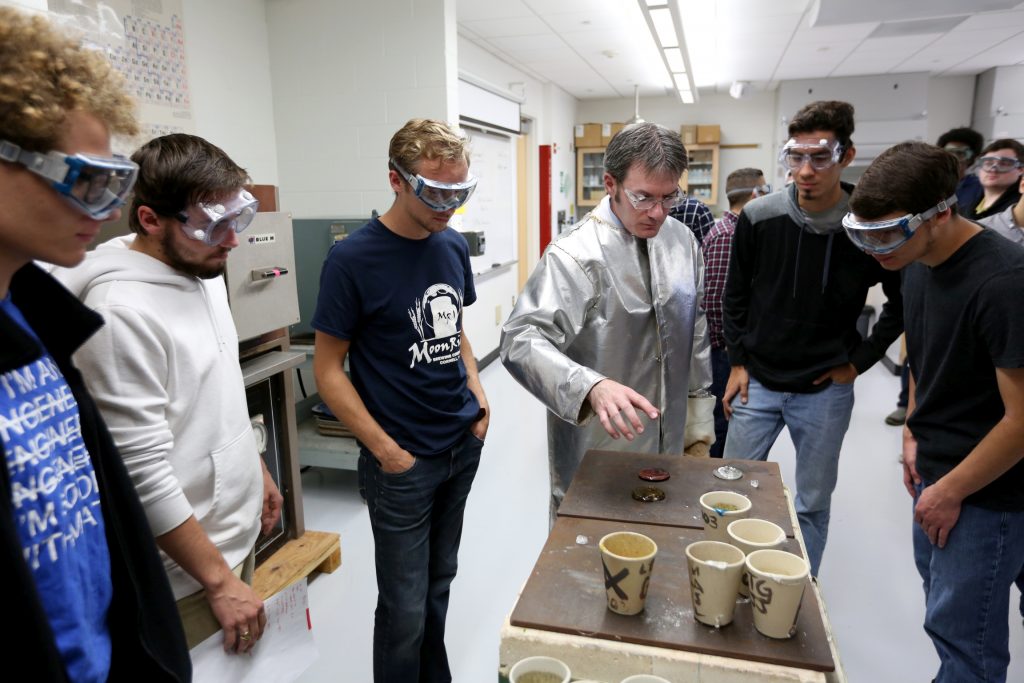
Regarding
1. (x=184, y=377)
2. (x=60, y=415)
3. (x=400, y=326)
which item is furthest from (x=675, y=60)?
(x=60, y=415)

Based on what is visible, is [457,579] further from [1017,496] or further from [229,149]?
[229,149]

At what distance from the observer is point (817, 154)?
1.85 meters

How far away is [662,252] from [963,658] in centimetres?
117

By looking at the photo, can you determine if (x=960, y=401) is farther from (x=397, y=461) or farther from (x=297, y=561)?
(x=297, y=561)

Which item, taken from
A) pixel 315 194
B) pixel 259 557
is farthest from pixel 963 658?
pixel 315 194

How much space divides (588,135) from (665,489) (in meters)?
8.31

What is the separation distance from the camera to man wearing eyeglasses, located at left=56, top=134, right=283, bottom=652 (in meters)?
1.08

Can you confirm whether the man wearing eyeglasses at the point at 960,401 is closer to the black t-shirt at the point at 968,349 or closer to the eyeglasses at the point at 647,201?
the black t-shirt at the point at 968,349

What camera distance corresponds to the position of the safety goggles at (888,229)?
1401mm

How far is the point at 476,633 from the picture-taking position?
223 centimetres

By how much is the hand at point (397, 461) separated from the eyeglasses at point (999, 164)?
3.00 metres

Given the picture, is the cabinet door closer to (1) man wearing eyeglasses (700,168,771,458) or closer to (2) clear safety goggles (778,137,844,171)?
(1) man wearing eyeglasses (700,168,771,458)

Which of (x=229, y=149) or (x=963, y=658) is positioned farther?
(x=229, y=149)

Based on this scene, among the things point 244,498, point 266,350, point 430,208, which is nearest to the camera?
point 244,498
